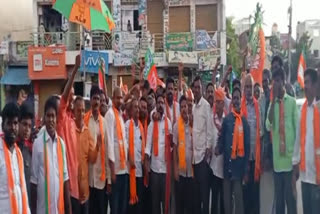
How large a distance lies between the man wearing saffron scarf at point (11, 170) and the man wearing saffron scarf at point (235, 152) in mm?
3170

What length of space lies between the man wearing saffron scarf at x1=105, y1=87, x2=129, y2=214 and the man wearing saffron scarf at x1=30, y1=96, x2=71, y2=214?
172cm

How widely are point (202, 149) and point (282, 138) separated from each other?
1169 mm

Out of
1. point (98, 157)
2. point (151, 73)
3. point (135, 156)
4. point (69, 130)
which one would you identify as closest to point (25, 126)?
point (69, 130)

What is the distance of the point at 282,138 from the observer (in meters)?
6.46

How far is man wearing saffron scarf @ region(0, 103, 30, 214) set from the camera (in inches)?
164

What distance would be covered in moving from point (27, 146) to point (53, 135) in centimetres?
47

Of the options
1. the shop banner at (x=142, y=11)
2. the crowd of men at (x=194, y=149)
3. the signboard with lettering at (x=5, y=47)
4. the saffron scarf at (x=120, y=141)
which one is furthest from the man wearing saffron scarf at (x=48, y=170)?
the signboard with lettering at (x=5, y=47)

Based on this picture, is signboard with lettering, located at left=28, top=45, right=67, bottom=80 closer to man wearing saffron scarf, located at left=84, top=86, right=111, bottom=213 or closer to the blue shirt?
man wearing saffron scarf, located at left=84, top=86, right=111, bottom=213

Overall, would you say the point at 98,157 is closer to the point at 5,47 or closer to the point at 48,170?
the point at 48,170

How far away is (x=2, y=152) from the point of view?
165 inches

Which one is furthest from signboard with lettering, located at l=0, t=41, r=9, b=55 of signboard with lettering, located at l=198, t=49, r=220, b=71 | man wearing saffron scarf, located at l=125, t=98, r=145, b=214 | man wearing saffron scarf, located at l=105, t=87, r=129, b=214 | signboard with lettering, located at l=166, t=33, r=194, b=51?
man wearing saffron scarf, located at l=105, t=87, r=129, b=214

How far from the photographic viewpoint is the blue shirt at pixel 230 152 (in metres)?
6.75

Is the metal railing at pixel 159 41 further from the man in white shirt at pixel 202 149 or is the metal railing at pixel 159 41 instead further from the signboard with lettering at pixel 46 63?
the man in white shirt at pixel 202 149

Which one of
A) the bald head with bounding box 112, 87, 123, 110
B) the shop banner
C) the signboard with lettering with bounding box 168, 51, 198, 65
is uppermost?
the shop banner
